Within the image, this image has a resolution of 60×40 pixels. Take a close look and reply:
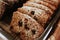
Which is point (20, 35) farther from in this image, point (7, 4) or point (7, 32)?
point (7, 4)

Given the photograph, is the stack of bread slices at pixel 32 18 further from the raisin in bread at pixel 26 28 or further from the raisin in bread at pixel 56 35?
the raisin in bread at pixel 56 35

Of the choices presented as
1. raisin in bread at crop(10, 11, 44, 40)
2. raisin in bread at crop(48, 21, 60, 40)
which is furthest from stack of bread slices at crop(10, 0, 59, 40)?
raisin in bread at crop(48, 21, 60, 40)

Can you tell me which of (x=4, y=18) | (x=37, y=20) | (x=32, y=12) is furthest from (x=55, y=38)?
(x=4, y=18)

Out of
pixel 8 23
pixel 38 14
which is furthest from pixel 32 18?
pixel 8 23

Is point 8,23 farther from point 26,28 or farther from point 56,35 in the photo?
point 56,35

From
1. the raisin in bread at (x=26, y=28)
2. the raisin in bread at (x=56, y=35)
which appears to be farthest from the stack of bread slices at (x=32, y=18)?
the raisin in bread at (x=56, y=35)

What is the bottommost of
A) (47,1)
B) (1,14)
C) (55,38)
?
(55,38)

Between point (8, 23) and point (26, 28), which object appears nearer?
point (26, 28)
